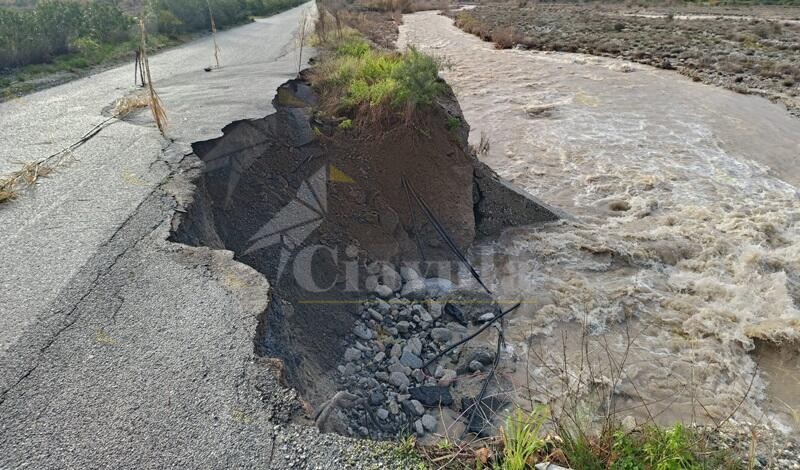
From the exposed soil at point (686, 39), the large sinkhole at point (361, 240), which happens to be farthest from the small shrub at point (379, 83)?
the exposed soil at point (686, 39)

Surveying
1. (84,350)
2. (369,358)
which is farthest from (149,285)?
(369,358)

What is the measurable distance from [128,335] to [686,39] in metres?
32.2

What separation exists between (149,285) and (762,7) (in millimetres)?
53670

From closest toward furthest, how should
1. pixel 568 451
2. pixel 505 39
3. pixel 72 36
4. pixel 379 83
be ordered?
pixel 568 451 → pixel 379 83 → pixel 72 36 → pixel 505 39

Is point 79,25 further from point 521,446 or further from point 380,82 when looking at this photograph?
point 521,446

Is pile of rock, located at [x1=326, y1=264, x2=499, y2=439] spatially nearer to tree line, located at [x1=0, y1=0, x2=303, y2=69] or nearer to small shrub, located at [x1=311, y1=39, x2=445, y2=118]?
small shrub, located at [x1=311, y1=39, x2=445, y2=118]

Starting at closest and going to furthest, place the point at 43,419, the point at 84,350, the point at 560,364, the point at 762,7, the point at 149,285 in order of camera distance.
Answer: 1. the point at 43,419
2. the point at 84,350
3. the point at 149,285
4. the point at 560,364
5. the point at 762,7

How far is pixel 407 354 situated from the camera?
6094 mm

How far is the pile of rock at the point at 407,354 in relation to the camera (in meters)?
5.05

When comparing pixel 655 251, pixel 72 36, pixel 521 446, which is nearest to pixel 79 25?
pixel 72 36

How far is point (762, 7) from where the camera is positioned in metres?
42.3

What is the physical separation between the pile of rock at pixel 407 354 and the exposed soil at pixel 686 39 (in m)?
16.6

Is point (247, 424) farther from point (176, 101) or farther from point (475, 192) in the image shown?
point (176, 101)

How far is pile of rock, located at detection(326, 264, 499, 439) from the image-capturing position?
5.05 meters
